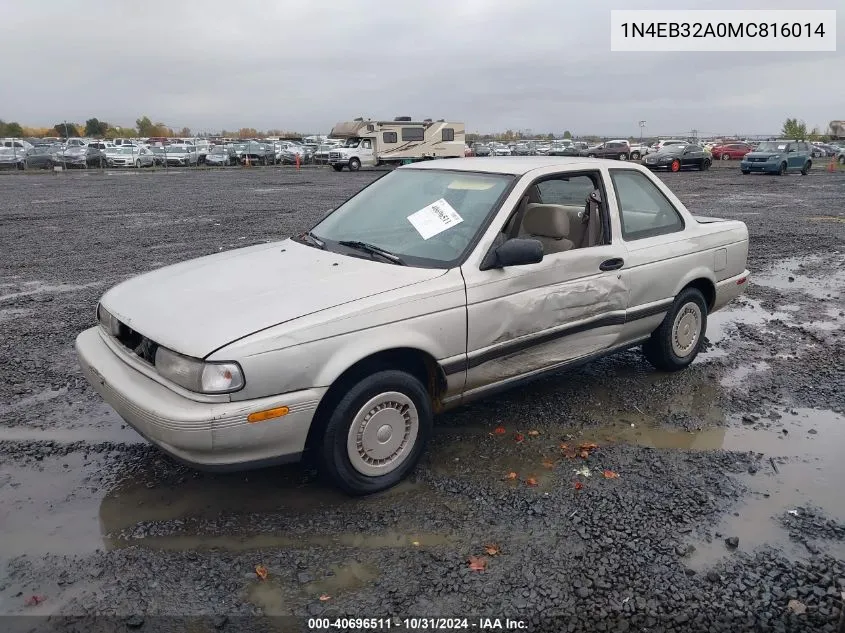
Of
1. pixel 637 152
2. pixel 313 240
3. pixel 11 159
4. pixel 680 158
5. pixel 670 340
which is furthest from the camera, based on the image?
pixel 637 152

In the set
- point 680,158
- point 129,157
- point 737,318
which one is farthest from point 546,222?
point 129,157

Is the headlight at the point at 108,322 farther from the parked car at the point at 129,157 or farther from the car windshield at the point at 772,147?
the parked car at the point at 129,157

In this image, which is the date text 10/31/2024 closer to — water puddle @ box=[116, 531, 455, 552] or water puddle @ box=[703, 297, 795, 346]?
water puddle @ box=[116, 531, 455, 552]

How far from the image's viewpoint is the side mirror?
12.6 feet

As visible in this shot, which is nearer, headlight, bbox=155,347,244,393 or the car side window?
headlight, bbox=155,347,244,393

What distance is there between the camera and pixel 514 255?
12.6 feet

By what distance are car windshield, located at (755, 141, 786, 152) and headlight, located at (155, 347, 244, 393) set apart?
1299 inches

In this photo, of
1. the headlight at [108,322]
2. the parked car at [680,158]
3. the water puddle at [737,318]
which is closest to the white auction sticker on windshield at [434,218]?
the headlight at [108,322]

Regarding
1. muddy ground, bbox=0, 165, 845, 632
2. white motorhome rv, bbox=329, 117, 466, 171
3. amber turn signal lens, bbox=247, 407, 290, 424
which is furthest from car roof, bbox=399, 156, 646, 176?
white motorhome rv, bbox=329, 117, 466, 171

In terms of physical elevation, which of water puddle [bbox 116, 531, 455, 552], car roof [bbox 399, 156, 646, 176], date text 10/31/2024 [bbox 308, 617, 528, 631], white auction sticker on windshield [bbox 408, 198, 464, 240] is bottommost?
date text 10/31/2024 [bbox 308, 617, 528, 631]

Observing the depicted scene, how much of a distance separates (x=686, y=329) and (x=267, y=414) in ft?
11.9

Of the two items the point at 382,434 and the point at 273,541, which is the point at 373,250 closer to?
the point at 382,434

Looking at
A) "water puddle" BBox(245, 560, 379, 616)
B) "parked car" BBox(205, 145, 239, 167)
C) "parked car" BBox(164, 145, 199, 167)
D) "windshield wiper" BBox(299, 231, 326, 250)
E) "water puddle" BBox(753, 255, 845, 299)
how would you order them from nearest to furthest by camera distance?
"water puddle" BBox(245, 560, 379, 616)
"windshield wiper" BBox(299, 231, 326, 250)
"water puddle" BBox(753, 255, 845, 299)
"parked car" BBox(164, 145, 199, 167)
"parked car" BBox(205, 145, 239, 167)

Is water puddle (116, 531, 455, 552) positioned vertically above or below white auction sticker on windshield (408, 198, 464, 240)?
below
